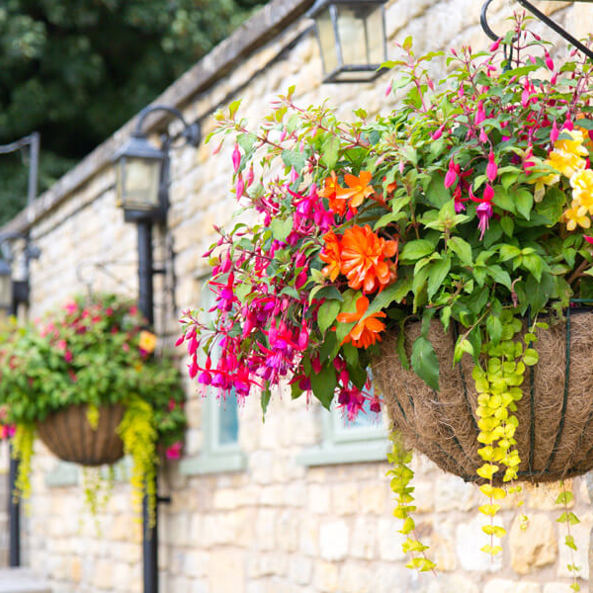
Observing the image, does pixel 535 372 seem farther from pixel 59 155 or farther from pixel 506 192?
pixel 59 155

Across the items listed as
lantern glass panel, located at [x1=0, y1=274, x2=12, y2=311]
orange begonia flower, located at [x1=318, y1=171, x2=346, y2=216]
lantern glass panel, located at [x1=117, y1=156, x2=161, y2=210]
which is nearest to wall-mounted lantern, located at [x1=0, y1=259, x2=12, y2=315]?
lantern glass panel, located at [x1=0, y1=274, x2=12, y2=311]

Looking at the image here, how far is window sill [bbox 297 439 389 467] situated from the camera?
4.17 m

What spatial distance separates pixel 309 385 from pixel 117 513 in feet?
14.9

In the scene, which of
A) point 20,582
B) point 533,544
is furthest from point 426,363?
point 20,582

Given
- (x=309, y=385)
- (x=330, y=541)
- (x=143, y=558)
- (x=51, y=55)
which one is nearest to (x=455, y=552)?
(x=330, y=541)

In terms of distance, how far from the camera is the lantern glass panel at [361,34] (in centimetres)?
370

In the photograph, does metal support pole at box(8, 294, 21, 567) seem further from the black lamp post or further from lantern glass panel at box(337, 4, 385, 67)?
lantern glass panel at box(337, 4, 385, 67)

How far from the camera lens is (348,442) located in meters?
4.49

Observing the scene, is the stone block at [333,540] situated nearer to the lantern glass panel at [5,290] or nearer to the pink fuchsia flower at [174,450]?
the pink fuchsia flower at [174,450]

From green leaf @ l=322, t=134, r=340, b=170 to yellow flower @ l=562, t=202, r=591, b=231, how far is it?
1.60ft

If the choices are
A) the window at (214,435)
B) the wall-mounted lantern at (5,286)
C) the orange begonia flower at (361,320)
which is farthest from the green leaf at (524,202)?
the wall-mounted lantern at (5,286)

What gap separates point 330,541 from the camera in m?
4.50

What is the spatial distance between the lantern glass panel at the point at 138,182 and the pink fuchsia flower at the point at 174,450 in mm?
1345

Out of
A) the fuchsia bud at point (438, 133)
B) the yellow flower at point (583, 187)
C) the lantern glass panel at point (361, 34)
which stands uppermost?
the lantern glass panel at point (361, 34)
